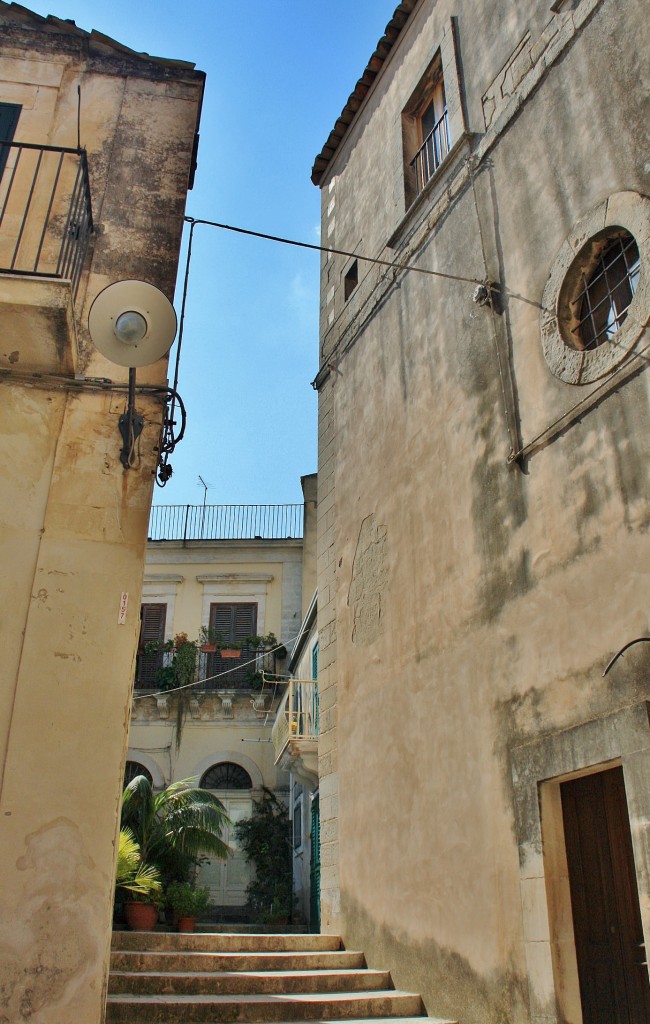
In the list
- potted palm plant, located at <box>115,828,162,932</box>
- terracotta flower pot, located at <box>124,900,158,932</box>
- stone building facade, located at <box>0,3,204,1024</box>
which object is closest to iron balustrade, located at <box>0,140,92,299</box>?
stone building facade, located at <box>0,3,204,1024</box>

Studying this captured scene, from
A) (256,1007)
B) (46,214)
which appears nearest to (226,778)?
(256,1007)

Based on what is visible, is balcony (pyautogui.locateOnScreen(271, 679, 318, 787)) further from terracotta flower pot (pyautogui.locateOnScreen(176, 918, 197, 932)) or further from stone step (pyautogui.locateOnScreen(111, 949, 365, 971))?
stone step (pyautogui.locateOnScreen(111, 949, 365, 971))

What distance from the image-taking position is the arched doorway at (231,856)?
1953cm

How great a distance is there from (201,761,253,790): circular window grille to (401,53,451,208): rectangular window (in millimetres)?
15821

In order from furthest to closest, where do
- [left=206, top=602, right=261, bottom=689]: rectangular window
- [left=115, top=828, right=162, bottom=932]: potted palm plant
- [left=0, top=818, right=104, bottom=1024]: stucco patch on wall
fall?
[left=206, top=602, right=261, bottom=689]: rectangular window → [left=115, top=828, right=162, bottom=932]: potted palm plant → [left=0, top=818, right=104, bottom=1024]: stucco patch on wall

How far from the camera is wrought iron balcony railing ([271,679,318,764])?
14141 millimetres

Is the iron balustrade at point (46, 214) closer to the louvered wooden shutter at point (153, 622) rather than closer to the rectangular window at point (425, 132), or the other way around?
the rectangular window at point (425, 132)

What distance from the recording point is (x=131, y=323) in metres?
5.33

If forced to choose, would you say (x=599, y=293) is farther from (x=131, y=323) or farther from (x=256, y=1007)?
(x=256, y=1007)

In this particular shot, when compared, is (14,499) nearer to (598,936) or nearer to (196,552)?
(598,936)

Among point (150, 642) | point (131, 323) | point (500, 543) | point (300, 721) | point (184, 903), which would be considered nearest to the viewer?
point (131, 323)

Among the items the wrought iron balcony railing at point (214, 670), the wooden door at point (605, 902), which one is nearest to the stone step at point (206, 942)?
the wooden door at point (605, 902)

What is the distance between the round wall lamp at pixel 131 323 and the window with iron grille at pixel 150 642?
58.5 ft

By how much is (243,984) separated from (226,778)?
15213 mm
